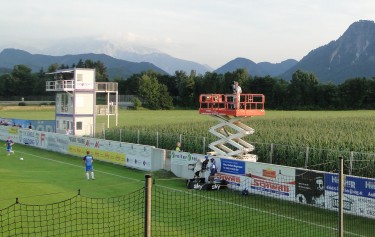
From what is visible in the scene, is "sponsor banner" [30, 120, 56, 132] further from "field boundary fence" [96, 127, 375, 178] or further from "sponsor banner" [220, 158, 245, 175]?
"sponsor banner" [220, 158, 245, 175]

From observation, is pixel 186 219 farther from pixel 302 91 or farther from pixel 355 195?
pixel 302 91

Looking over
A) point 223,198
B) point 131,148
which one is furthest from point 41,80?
point 223,198

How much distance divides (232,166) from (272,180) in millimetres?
2678

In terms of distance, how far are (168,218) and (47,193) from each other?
7.26 m

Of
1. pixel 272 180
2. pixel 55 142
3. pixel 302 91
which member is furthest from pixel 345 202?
pixel 302 91

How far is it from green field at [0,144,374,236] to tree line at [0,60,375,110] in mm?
92535

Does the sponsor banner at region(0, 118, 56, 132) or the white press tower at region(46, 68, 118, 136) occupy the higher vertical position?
the white press tower at region(46, 68, 118, 136)

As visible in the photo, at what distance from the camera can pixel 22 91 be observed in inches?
5778

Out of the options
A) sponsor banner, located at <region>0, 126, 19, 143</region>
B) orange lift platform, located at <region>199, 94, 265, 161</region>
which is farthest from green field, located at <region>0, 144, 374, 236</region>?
sponsor banner, located at <region>0, 126, 19, 143</region>

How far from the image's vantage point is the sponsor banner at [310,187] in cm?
1852

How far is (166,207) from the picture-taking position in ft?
60.0

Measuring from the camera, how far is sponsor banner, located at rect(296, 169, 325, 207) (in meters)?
18.5

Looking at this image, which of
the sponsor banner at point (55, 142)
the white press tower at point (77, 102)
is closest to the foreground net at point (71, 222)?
the sponsor banner at point (55, 142)

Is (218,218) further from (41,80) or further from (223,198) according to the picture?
(41,80)
